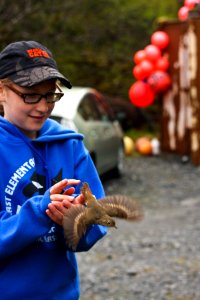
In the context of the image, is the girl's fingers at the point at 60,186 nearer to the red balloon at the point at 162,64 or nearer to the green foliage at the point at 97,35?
the red balloon at the point at 162,64

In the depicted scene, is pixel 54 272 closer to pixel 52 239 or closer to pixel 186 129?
pixel 52 239

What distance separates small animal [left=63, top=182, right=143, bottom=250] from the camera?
236 centimetres

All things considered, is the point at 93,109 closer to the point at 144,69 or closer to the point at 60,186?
the point at 144,69

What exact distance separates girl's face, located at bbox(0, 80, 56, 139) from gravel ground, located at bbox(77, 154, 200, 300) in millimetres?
3438

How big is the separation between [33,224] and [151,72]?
1347 centimetres

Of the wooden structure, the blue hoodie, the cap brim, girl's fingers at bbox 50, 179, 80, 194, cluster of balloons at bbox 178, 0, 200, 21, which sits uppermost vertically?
the cap brim

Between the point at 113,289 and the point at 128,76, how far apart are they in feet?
55.8

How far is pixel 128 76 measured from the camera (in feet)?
74.3

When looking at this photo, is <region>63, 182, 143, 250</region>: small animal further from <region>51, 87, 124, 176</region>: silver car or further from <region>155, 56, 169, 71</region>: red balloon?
<region>155, 56, 169, 71</region>: red balloon

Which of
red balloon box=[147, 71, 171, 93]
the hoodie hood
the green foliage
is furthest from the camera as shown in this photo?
the green foliage

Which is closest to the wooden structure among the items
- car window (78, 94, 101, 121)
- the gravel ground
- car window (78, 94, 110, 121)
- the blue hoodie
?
car window (78, 94, 110, 121)

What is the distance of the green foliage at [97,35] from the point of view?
20.6 meters

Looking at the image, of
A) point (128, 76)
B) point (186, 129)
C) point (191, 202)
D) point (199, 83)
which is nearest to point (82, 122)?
point (191, 202)

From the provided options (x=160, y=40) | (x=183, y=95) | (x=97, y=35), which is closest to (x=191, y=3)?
(x=160, y=40)
